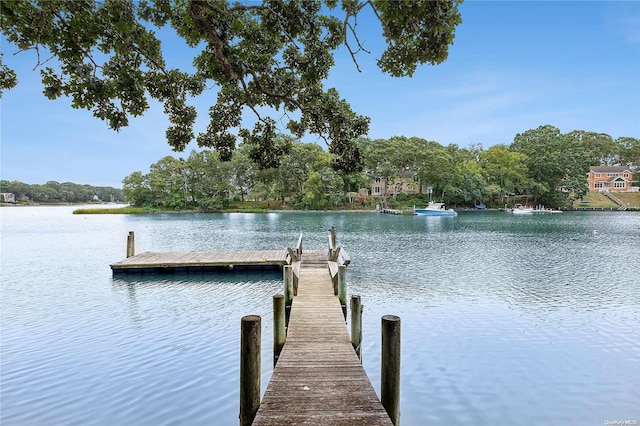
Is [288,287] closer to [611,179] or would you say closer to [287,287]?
[287,287]

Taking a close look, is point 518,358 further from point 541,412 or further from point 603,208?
point 603,208

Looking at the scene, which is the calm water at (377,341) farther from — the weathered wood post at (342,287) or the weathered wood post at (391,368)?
the weathered wood post at (391,368)

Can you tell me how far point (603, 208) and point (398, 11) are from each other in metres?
96.5

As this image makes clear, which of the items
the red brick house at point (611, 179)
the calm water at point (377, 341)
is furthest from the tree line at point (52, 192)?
the red brick house at point (611, 179)

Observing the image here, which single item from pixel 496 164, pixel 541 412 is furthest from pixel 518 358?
pixel 496 164

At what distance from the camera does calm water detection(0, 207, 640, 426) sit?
274 inches

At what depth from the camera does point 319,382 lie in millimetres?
5684

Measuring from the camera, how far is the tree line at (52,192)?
5906 inches

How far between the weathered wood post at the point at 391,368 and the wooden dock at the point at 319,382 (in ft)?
0.83

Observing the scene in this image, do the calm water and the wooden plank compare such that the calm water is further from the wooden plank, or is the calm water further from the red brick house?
the red brick house

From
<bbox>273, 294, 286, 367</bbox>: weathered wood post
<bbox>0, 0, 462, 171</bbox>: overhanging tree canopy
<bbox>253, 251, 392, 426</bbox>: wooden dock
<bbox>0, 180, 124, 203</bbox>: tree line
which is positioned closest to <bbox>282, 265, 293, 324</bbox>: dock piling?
<bbox>253, 251, 392, 426</bbox>: wooden dock

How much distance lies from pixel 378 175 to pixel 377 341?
65.7 meters

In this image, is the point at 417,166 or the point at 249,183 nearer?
the point at 417,166

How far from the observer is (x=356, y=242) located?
3073 cm
